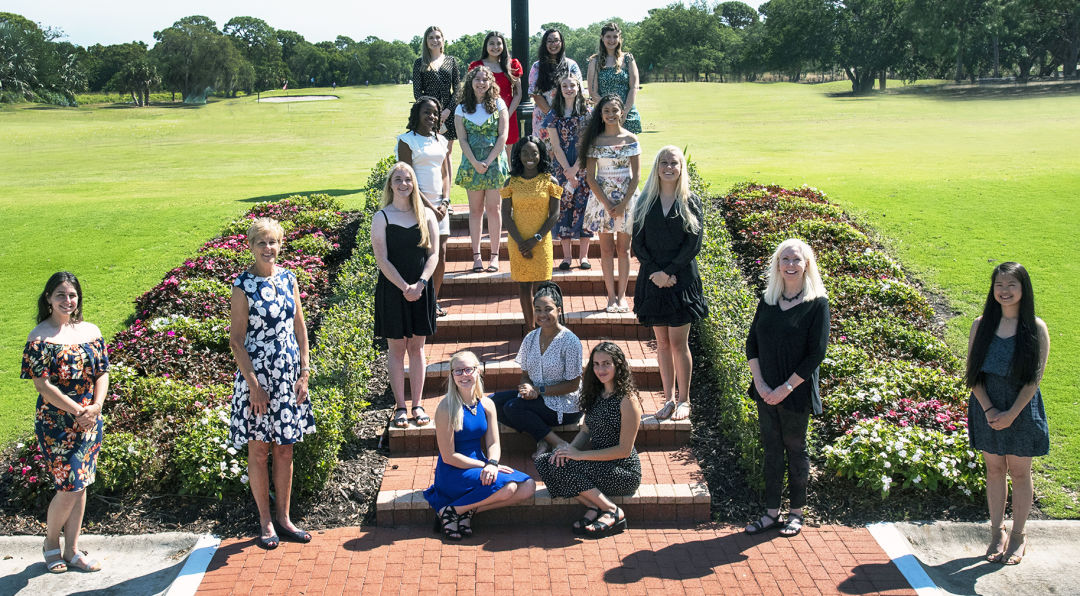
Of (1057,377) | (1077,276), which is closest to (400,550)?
(1057,377)

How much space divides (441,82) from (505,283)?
244 cm

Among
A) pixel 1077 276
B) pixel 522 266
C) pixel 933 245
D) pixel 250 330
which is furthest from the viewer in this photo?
pixel 933 245

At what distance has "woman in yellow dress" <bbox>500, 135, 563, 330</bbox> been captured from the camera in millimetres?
7523

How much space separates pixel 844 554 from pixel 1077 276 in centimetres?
626

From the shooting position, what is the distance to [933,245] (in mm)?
11000

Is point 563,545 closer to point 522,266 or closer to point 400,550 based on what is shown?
point 400,550

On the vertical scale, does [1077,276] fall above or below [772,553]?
above

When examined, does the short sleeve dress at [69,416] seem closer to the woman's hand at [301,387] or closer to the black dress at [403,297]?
the woman's hand at [301,387]

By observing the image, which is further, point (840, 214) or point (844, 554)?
point (840, 214)

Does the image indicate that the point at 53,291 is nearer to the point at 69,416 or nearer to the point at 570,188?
the point at 69,416

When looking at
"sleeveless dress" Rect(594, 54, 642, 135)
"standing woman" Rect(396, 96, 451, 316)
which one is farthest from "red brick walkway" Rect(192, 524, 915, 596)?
"sleeveless dress" Rect(594, 54, 642, 135)

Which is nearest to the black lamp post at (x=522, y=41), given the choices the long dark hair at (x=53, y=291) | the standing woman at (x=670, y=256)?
the standing woman at (x=670, y=256)

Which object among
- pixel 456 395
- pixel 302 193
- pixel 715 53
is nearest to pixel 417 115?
pixel 456 395

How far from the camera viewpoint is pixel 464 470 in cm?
561
